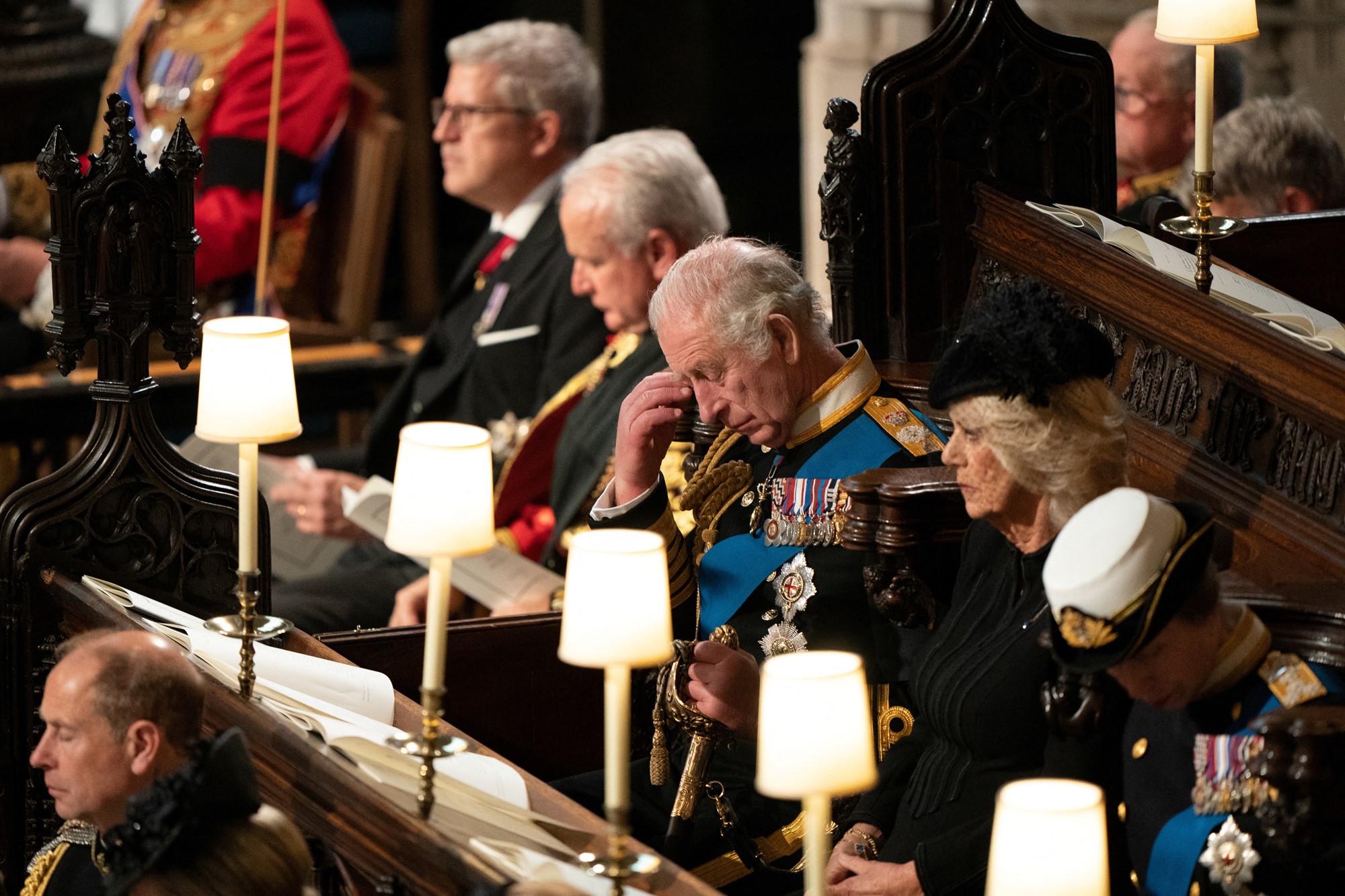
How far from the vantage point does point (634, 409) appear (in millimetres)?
3262

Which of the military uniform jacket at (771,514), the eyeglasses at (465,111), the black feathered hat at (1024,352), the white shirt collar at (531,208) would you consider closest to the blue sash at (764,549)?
the military uniform jacket at (771,514)

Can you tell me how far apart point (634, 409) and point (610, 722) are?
1.22 meters

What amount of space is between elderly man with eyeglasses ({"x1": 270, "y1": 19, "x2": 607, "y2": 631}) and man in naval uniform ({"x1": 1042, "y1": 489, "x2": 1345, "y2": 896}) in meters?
2.62

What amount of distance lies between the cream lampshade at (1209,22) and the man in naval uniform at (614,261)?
1.46m

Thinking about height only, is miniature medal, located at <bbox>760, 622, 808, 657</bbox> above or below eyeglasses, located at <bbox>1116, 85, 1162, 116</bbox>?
below

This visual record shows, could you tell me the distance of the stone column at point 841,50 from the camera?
260 inches

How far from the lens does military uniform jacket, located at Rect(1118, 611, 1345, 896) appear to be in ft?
7.13

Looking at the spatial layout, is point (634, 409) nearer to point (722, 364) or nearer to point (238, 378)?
point (722, 364)

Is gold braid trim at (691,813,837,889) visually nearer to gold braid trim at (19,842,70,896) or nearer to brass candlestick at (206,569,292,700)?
brass candlestick at (206,569,292,700)

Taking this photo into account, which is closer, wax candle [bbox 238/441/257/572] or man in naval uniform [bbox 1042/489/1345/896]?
man in naval uniform [bbox 1042/489/1345/896]

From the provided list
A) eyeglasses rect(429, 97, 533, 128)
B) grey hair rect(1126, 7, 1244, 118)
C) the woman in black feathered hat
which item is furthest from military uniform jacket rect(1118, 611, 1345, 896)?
eyeglasses rect(429, 97, 533, 128)

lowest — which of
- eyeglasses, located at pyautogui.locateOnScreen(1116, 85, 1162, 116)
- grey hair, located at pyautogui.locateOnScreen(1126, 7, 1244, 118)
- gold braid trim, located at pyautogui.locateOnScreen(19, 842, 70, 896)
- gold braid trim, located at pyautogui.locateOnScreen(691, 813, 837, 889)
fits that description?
gold braid trim, located at pyautogui.locateOnScreen(691, 813, 837, 889)

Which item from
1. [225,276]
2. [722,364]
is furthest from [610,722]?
[225,276]

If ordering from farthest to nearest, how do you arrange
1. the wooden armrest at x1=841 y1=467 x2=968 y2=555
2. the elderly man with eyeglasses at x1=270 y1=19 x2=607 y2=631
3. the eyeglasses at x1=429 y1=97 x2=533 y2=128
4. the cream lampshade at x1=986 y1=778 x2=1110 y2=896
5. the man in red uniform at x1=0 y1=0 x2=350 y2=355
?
the man in red uniform at x1=0 y1=0 x2=350 y2=355 → the eyeglasses at x1=429 y1=97 x2=533 y2=128 → the elderly man with eyeglasses at x1=270 y1=19 x2=607 y2=631 → the wooden armrest at x1=841 y1=467 x2=968 y2=555 → the cream lampshade at x1=986 y1=778 x2=1110 y2=896
